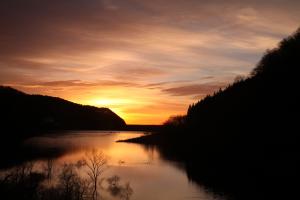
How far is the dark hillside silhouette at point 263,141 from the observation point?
75.9 m

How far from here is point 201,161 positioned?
11688cm

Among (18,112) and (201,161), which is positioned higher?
(18,112)

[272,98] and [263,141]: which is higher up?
[272,98]

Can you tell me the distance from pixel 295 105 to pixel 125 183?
44.2 m

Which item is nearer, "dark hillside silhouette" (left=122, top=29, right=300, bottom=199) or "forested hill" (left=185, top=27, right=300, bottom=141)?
"dark hillside silhouette" (left=122, top=29, right=300, bottom=199)

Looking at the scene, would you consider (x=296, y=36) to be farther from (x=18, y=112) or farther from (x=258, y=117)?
(x=18, y=112)

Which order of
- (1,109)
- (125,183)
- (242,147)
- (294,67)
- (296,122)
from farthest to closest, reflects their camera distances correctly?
(1,109) → (242,147) → (294,67) → (296,122) → (125,183)

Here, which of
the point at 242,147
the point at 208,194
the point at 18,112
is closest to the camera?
the point at 208,194

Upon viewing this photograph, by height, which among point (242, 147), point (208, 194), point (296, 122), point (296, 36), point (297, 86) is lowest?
point (208, 194)

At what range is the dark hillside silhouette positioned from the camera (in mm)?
75944

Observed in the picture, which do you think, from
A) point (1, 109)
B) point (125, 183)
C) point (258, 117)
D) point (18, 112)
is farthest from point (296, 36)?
point (18, 112)

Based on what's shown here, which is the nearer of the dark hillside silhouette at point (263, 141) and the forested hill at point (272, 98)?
the dark hillside silhouette at point (263, 141)

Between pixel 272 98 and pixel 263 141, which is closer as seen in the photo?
pixel 272 98

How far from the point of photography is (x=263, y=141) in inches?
3752
